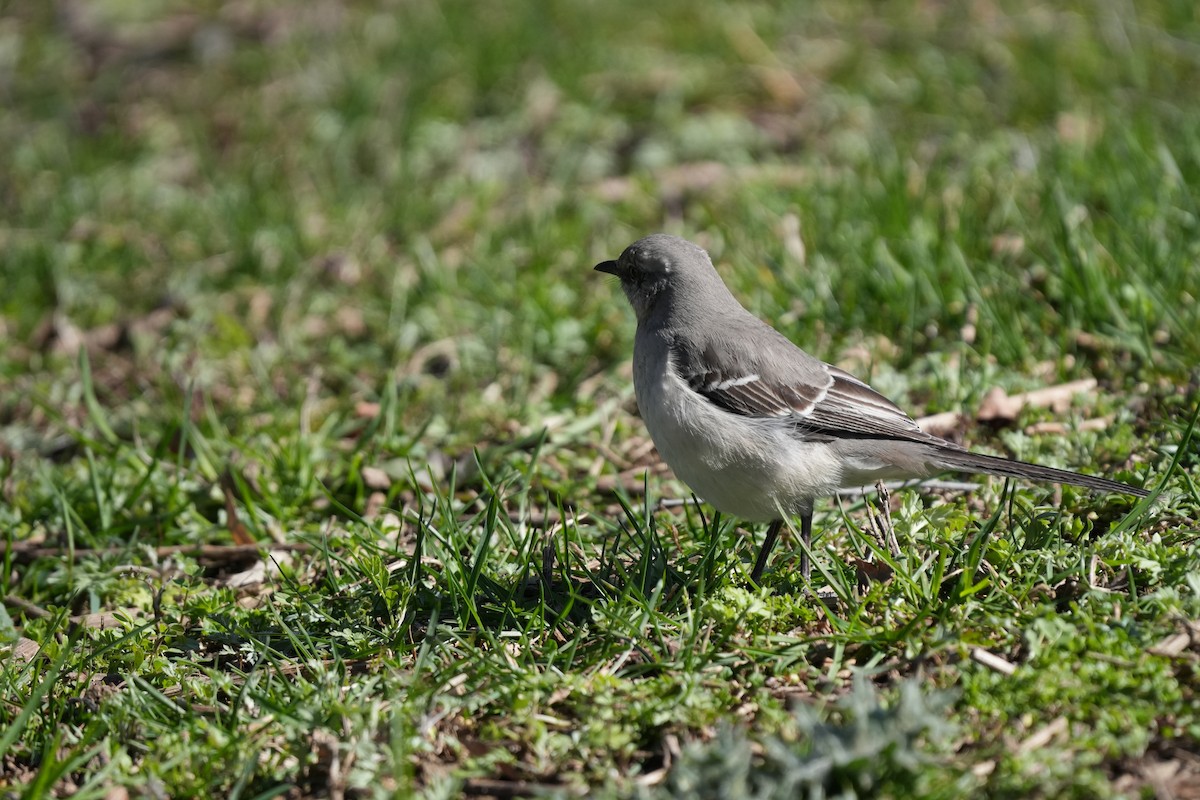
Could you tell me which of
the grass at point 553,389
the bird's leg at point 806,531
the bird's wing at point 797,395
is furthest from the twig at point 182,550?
the bird's leg at point 806,531

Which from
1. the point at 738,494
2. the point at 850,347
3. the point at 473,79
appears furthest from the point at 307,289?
the point at 738,494

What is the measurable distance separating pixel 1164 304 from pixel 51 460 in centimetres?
574

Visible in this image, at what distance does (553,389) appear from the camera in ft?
21.8

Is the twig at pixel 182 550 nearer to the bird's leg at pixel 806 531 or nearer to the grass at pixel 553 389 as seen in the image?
the grass at pixel 553 389

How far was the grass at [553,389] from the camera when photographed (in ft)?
12.1

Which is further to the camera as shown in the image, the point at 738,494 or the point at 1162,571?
the point at 738,494

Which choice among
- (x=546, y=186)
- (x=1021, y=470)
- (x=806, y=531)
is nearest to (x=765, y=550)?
(x=806, y=531)

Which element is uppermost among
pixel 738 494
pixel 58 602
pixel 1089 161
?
pixel 1089 161

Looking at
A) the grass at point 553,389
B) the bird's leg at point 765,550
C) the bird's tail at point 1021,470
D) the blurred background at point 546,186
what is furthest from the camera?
the blurred background at point 546,186

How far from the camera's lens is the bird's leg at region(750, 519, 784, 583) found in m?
4.55

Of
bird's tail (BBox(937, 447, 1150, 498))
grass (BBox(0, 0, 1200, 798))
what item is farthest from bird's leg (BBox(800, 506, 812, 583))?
bird's tail (BBox(937, 447, 1150, 498))

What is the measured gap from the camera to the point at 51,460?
21.2 ft

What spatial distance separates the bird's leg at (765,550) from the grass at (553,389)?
14 centimetres

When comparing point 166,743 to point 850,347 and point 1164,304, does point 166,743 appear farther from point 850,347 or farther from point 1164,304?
point 1164,304
